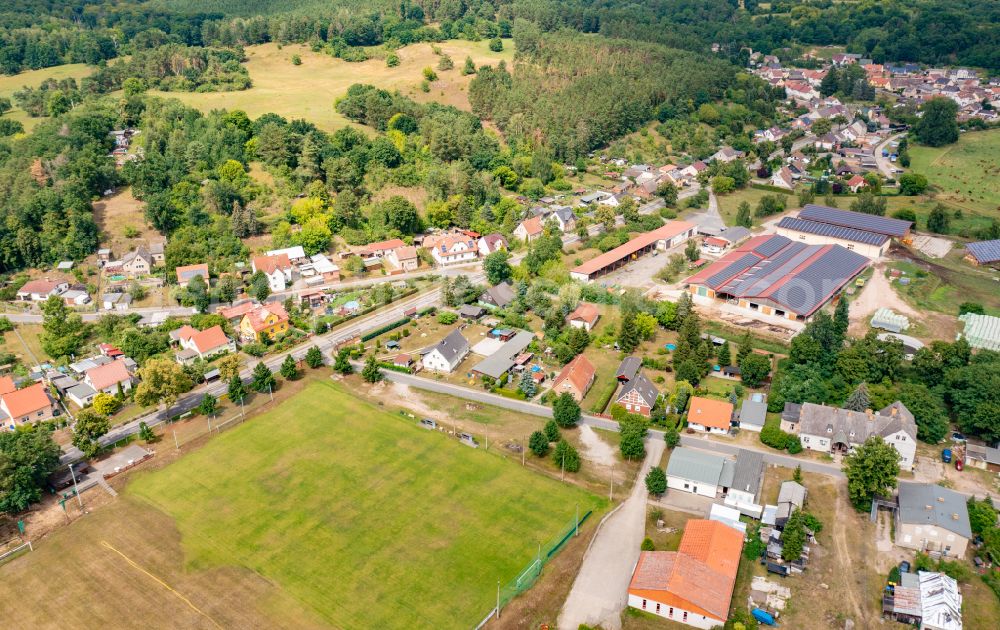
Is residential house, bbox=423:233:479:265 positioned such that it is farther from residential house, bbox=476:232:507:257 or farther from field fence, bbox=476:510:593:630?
field fence, bbox=476:510:593:630

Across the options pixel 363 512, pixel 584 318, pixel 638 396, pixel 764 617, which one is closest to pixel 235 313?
pixel 363 512

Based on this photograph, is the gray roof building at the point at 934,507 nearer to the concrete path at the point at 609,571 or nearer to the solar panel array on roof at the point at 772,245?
the concrete path at the point at 609,571

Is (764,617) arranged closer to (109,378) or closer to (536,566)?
(536,566)

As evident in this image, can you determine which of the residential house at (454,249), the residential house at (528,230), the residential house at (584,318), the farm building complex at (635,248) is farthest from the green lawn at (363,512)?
the residential house at (528,230)

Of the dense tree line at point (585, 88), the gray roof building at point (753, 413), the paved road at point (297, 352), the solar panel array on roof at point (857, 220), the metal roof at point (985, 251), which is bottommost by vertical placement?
the paved road at point (297, 352)

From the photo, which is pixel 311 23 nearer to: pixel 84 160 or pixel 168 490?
pixel 84 160

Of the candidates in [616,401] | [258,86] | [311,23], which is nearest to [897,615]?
[616,401]
